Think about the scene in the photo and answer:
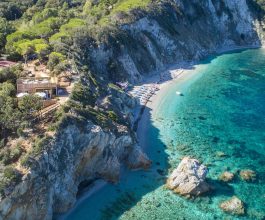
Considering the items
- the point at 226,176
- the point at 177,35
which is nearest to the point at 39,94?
the point at 226,176

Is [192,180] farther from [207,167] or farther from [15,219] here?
[15,219]

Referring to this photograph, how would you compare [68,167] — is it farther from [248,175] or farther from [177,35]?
[177,35]

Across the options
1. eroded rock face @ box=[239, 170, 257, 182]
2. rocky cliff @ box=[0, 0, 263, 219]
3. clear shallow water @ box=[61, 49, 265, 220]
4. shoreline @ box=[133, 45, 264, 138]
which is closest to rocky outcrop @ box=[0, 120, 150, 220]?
rocky cliff @ box=[0, 0, 263, 219]

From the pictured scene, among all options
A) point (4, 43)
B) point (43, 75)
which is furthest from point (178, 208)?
point (4, 43)

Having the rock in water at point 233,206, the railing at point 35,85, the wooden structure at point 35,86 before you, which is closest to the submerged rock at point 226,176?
the rock in water at point 233,206

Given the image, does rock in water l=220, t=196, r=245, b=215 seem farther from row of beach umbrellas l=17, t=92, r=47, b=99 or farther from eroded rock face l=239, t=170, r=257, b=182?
row of beach umbrellas l=17, t=92, r=47, b=99

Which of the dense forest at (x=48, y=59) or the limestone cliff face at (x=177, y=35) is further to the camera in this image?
the limestone cliff face at (x=177, y=35)

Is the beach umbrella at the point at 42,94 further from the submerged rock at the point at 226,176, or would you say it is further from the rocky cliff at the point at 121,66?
the submerged rock at the point at 226,176
